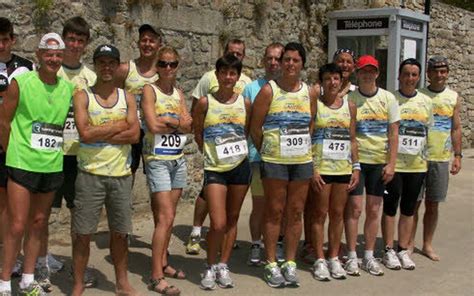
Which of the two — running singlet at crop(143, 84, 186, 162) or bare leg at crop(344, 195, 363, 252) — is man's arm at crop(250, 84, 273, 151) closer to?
running singlet at crop(143, 84, 186, 162)

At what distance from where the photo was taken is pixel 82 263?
411cm

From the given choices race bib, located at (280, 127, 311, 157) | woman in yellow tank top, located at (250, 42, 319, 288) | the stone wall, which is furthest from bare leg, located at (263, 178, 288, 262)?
the stone wall

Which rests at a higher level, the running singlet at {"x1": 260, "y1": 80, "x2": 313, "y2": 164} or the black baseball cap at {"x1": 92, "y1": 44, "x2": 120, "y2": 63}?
the black baseball cap at {"x1": 92, "y1": 44, "x2": 120, "y2": 63}

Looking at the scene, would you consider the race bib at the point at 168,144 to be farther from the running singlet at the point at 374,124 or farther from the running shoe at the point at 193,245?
the running singlet at the point at 374,124

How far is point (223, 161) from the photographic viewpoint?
14.8ft

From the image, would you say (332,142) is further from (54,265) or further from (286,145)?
(54,265)

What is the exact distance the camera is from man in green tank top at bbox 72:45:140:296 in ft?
13.2

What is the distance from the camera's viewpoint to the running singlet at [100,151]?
4043 mm

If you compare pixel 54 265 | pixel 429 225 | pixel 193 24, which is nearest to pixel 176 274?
pixel 54 265

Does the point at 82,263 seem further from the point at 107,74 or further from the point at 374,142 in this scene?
the point at 374,142

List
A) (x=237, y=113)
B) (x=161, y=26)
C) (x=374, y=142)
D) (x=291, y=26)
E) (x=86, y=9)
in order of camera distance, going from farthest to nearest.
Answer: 1. (x=291, y=26)
2. (x=161, y=26)
3. (x=86, y=9)
4. (x=374, y=142)
5. (x=237, y=113)

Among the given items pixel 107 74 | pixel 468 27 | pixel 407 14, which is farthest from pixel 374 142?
pixel 468 27

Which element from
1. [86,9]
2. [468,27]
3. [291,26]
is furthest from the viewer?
[468,27]

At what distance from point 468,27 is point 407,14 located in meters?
5.64
